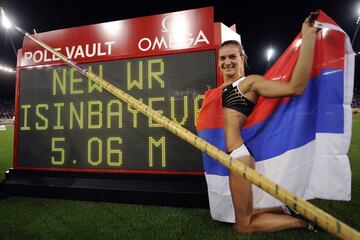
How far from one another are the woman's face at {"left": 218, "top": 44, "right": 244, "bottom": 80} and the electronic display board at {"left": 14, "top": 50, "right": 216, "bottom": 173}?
465mm

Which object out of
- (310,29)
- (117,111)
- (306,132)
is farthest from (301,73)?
(117,111)

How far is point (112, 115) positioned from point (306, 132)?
2.20m

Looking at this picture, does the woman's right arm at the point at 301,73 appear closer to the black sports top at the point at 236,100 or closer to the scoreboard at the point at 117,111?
the black sports top at the point at 236,100

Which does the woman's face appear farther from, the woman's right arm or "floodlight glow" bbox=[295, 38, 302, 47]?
"floodlight glow" bbox=[295, 38, 302, 47]

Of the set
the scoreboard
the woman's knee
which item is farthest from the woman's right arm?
the woman's knee

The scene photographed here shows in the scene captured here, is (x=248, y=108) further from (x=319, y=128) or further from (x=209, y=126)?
(x=319, y=128)

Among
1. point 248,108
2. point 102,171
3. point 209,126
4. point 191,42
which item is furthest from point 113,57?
point 248,108

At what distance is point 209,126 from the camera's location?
8.06 feet

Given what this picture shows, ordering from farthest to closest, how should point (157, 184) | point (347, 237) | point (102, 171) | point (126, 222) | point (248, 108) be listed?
point (102, 171) < point (157, 184) < point (126, 222) < point (248, 108) < point (347, 237)

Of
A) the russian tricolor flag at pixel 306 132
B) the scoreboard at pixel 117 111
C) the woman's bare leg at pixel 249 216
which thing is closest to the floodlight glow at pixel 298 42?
the russian tricolor flag at pixel 306 132

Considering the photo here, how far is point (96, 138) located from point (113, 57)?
1.07 m

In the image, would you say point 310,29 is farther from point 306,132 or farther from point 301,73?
point 306,132

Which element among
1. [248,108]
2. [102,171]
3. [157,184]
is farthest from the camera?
[102,171]

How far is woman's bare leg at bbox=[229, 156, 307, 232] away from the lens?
7.27 ft
